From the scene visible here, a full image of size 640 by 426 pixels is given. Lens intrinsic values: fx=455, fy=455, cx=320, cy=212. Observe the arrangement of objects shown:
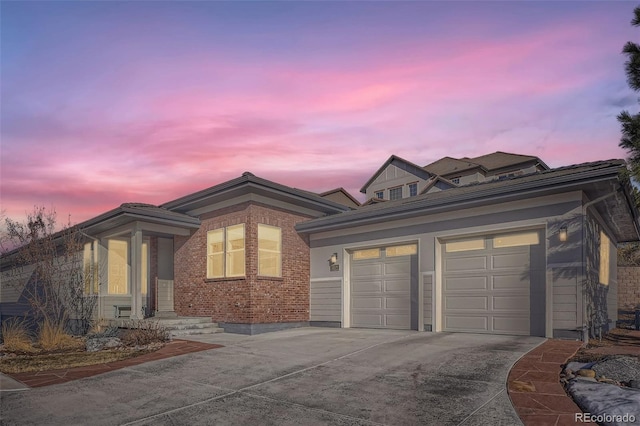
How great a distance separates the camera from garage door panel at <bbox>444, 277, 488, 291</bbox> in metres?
11.3

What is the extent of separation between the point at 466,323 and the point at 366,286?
3360 mm

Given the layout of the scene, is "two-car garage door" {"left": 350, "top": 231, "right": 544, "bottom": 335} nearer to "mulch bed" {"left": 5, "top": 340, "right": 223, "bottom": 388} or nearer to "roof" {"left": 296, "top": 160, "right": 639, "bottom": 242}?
"roof" {"left": 296, "top": 160, "right": 639, "bottom": 242}

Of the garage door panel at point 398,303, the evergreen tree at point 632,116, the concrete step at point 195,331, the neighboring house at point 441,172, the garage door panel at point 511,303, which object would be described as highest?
the neighboring house at point 441,172

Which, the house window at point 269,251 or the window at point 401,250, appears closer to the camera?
the window at point 401,250

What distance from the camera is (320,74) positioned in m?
12.7

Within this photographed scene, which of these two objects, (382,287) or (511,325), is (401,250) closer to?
(382,287)

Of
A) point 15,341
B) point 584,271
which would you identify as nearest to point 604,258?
point 584,271

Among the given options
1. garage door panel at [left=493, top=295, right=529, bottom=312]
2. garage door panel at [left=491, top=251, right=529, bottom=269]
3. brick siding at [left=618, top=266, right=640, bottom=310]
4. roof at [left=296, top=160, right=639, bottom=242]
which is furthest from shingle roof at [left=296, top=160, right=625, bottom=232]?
brick siding at [left=618, top=266, right=640, bottom=310]

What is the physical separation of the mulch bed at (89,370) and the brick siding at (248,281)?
121 inches

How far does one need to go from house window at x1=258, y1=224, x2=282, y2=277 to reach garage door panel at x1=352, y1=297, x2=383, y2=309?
254 centimetres

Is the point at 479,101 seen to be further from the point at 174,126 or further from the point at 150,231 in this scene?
the point at 150,231

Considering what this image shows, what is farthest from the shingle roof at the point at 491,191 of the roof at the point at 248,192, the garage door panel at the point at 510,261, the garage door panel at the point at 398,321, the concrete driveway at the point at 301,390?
the concrete driveway at the point at 301,390

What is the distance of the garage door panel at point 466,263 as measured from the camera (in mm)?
11366

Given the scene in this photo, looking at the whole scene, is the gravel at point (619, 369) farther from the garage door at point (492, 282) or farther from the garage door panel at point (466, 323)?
the garage door panel at point (466, 323)
